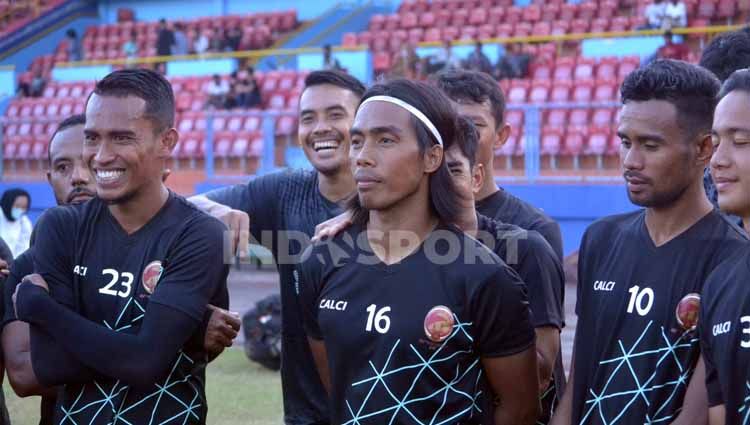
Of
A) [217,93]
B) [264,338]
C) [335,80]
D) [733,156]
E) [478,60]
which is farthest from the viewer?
[217,93]

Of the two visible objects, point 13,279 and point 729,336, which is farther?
point 13,279

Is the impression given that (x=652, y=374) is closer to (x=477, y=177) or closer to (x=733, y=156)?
(x=733, y=156)

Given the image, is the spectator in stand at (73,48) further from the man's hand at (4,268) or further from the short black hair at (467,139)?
the short black hair at (467,139)

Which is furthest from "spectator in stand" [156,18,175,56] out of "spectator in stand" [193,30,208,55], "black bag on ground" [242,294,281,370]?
"black bag on ground" [242,294,281,370]

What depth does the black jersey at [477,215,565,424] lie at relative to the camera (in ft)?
12.9

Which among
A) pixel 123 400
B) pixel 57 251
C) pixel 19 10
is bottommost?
pixel 123 400

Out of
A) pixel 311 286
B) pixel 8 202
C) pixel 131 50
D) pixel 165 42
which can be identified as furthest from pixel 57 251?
pixel 131 50

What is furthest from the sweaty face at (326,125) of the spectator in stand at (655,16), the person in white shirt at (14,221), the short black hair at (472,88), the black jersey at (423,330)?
the spectator in stand at (655,16)

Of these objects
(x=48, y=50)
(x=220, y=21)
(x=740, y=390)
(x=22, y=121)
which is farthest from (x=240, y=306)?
(x=48, y=50)

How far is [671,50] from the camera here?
17.6 m

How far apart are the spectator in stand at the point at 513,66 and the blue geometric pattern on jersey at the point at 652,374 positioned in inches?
641

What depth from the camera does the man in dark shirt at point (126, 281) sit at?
Result: 368 centimetres

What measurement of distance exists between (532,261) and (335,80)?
56.1 inches

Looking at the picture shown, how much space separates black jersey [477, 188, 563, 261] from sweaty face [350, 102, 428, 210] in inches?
33.5
